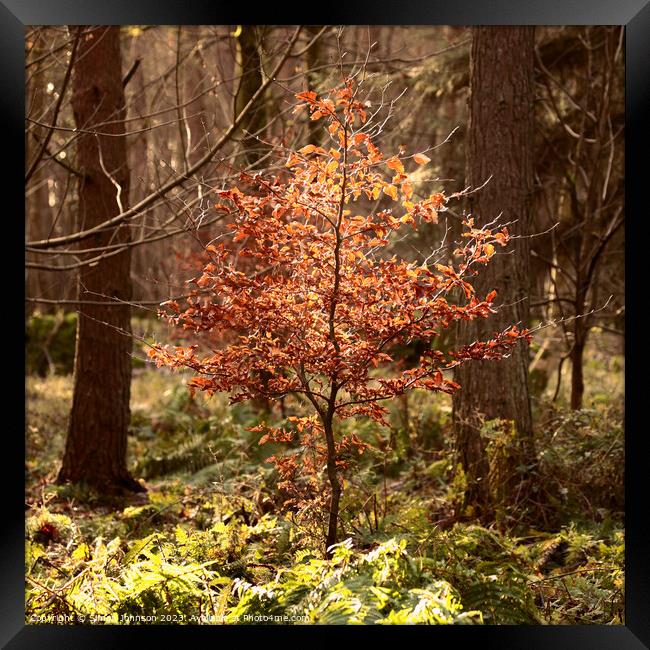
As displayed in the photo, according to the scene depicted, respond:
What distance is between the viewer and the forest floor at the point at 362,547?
11.3ft

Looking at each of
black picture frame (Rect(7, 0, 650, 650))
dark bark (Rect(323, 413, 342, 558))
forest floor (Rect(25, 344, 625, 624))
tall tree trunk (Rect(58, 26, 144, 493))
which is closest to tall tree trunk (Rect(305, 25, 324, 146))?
tall tree trunk (Rect(58, 26, 144, 493))

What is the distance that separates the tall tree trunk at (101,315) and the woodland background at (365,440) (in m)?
0.02

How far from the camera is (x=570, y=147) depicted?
835 centimetres

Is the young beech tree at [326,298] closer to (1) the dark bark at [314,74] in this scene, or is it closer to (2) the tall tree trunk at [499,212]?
(2) the tall tree trunk at [499,212]

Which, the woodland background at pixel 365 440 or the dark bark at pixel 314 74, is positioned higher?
the dark bark at pixel 314 74

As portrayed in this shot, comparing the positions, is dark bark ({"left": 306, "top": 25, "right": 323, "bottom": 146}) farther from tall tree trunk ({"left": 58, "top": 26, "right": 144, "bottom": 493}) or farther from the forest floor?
the forest floor

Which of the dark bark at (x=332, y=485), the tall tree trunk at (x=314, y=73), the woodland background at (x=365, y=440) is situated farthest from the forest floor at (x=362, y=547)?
the tall tree trunk at (x=314, y=73)

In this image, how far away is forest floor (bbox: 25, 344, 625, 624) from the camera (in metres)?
3.46

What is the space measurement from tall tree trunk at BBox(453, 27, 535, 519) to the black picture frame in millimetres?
1492
